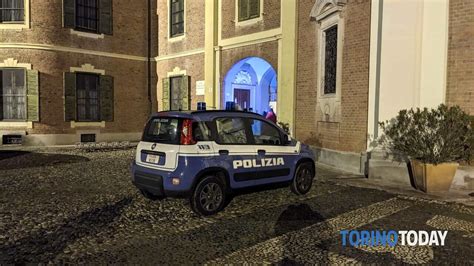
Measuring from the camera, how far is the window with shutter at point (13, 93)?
15875 mm

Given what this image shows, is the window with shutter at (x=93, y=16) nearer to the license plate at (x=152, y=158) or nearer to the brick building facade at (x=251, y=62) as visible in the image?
the brick building facade at (x=251, y=62)

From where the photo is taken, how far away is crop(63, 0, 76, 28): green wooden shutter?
53.9ft

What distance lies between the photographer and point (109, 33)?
1805 centimetres

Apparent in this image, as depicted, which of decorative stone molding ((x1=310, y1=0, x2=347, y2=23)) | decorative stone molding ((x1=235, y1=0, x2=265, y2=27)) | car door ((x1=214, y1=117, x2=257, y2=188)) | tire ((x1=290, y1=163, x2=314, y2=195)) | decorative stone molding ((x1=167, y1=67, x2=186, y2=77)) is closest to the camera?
car door ((x1=214, y1=117, x2=257, y2=188))

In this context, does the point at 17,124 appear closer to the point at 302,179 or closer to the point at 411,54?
the point at 302,179

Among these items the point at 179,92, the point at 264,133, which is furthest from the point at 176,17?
the point at 264,133

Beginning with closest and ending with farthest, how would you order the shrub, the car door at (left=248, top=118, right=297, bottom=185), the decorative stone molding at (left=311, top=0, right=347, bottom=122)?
1. the car door at (left=248, top=118, right=297, bottom=185)
2. the shrub
3. the decorative stone molding at (left=311, top=0, right=347, bottom=122)

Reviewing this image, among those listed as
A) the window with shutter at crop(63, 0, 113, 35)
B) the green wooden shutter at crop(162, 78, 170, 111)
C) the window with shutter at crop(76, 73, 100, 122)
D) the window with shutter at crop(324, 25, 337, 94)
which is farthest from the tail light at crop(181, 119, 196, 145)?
the window with shutter at crop(63, 0, 113, 35)

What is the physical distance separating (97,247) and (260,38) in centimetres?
1123

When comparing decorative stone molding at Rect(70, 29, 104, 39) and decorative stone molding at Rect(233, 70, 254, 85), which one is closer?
decorative stone molding at Rect(233, 70, 254, 85)

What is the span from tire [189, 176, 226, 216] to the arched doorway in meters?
10.0

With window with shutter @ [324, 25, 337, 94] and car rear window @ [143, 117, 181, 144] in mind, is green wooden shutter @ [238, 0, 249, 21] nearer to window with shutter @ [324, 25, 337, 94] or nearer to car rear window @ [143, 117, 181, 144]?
window with shutter @ [324, 25, 337, 94]

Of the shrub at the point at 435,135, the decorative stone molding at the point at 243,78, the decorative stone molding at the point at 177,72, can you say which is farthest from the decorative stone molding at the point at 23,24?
the shrub at the point at 435,135

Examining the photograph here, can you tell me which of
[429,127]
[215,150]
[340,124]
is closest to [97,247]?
[215,150]
